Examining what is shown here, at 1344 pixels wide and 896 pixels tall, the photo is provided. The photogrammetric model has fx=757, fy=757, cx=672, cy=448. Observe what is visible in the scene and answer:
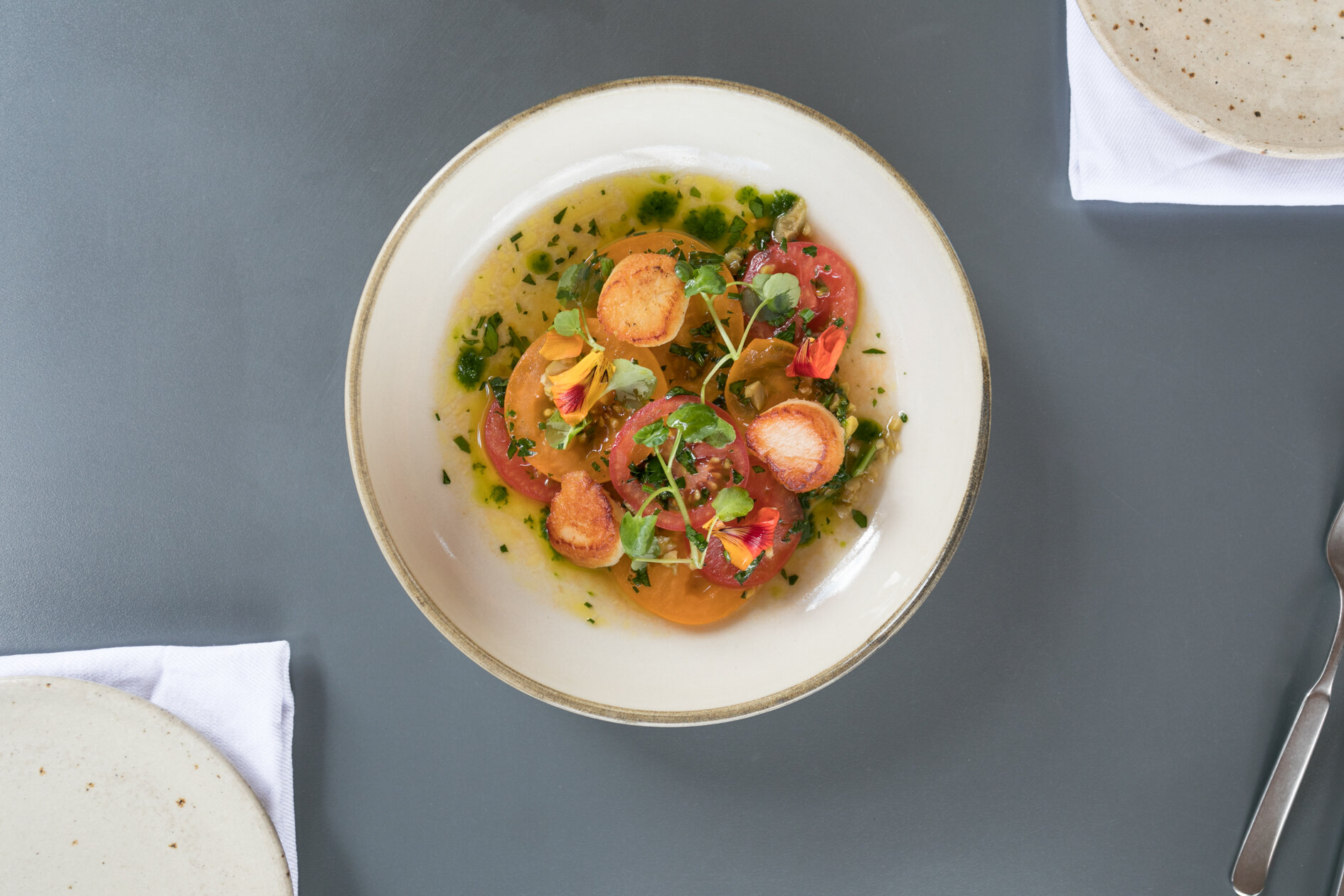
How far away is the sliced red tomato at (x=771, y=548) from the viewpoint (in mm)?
1026

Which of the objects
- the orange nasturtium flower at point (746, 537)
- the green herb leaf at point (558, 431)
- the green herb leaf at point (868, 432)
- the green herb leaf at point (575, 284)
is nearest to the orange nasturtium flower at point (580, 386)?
the green herb leaf at point (558, 431)

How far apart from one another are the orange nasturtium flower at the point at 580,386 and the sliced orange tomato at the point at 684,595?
24 centimetres

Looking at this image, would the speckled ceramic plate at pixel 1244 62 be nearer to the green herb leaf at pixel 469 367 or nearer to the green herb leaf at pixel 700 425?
the green herb leaf at pixel 700 425

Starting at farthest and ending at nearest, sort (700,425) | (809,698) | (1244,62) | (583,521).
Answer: (809,698)
(1244,62)
(583,521)
(700,425)

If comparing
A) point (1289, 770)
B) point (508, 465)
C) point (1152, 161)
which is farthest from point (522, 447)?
point (1289, 770)

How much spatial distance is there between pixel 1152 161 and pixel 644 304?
850 millimetres

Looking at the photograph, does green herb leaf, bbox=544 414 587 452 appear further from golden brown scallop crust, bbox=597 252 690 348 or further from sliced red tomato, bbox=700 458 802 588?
sliced red tomato, bbox=700 458 802 588

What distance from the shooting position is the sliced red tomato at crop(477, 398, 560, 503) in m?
1.08

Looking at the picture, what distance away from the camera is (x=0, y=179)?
1226 mm

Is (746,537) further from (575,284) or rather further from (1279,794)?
(1279,794)

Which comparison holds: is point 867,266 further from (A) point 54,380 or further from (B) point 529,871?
(A) point 54,380

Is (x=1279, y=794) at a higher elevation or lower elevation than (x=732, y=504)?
lower

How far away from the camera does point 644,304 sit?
98 cm

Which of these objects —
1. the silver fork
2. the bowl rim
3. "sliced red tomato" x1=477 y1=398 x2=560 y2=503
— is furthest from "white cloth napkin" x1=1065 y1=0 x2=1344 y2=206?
"sliced red tomato" x1=477 y1=398 x2=560 y2=503
